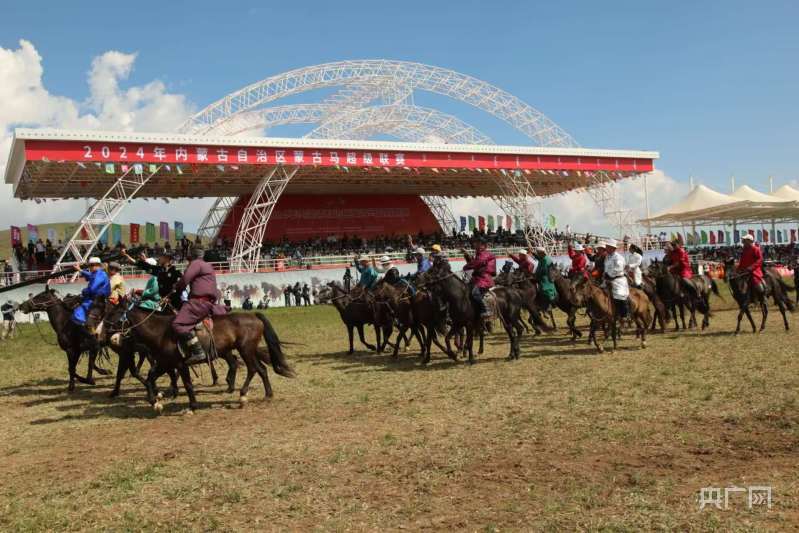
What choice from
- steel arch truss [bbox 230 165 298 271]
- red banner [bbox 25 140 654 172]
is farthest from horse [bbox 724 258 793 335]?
red banner [bbox 25 140 654 172]

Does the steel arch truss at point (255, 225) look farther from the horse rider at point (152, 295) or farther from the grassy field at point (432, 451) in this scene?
the horse rider at point (152, 295)

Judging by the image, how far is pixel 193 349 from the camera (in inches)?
338

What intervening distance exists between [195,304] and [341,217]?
37843 mm

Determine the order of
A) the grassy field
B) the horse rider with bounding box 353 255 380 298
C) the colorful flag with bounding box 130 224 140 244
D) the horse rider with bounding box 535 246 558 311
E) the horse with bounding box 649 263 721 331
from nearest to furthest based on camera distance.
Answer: the grassy field < the horse rider with bounding box 353 255 380 298 < the horse rider with bounding box 535 246 558 311 < the horse with bounding box 649 263 721 331 < the colorful flag with bounding box 130 224 140 244

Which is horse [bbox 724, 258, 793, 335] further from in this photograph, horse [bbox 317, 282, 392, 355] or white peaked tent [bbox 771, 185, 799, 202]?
white peaked tent [bbox 771, 185, 799, 202]

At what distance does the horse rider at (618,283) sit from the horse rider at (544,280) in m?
1.53

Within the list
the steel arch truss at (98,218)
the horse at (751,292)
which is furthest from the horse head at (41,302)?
the steel arch truss at (98,218)

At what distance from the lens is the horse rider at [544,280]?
13.8 metres

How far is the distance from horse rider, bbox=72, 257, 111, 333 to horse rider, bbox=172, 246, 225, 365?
2336 millimetres

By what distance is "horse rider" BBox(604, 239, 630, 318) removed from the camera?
1227 centimetres

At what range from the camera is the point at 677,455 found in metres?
5.67

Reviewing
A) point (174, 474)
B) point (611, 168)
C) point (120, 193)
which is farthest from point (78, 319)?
point (611, 168)

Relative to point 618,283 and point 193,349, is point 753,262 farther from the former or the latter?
point 193,349

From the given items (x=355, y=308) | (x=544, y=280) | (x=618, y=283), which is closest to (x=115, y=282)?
(x=355, y=308)
